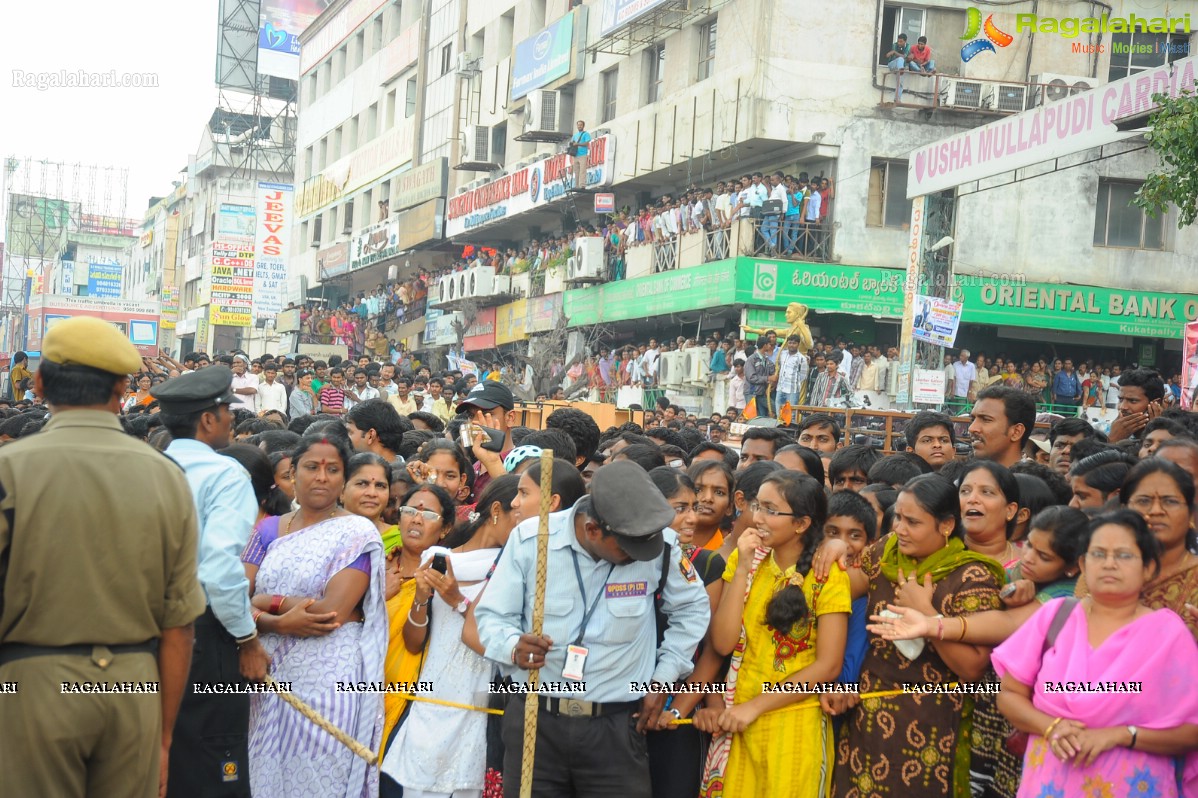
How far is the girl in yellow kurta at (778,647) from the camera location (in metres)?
4.91

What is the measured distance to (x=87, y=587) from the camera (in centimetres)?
371

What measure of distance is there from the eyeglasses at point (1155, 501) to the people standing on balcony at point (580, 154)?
27.0m

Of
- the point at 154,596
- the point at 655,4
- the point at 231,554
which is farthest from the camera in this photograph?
the point at 655,4

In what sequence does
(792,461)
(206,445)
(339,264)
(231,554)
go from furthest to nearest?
(339,264) < (792,461) < (206,445) < (231,554)

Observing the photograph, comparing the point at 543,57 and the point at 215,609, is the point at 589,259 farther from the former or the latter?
the point at 215,609

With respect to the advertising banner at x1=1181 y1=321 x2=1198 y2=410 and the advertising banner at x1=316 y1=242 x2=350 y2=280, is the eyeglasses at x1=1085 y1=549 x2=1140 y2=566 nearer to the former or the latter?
the advertising banner at x1=1181 y1=321 x2=1198 y2=410

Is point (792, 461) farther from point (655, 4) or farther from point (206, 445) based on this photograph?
point (655, 4)

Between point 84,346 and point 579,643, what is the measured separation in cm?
194

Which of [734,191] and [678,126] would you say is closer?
[734,191]

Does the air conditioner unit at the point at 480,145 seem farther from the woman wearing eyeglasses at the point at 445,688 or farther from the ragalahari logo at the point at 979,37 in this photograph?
the woman wearing eyeglasses at the point at 445,688

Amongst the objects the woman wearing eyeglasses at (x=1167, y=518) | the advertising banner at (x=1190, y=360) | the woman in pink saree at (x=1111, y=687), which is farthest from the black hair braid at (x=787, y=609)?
the advertising banner at (x=1190, y=360)

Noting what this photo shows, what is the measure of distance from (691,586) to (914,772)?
1041 mm

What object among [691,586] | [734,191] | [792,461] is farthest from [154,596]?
[734,191]

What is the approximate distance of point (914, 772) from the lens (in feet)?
15.7
